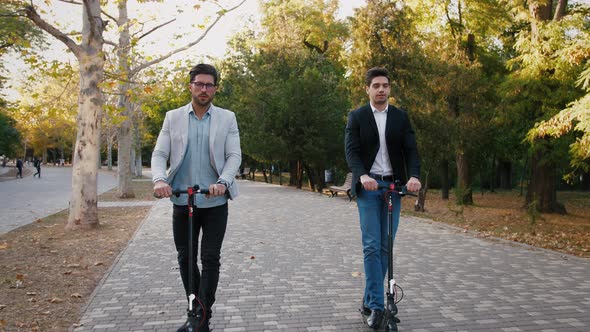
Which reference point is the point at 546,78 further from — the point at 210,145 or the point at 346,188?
the point at 210,145

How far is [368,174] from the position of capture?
4523mm

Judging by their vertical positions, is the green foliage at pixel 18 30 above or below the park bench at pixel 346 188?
above

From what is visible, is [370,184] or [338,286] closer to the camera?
[370,184]

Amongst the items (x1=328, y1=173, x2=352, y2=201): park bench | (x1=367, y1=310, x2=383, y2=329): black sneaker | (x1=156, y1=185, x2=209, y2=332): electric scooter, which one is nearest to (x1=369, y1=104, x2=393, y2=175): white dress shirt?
(x1=367, y1=310, x2=383, y2=329): black sneaker

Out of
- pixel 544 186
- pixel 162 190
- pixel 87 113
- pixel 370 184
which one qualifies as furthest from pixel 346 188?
pixel 162 190

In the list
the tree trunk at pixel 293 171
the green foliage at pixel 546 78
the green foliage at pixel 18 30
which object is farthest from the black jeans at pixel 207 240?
the tree trunk at pixel 293 171

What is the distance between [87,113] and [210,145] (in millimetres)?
7508

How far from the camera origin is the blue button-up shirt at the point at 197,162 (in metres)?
4.06

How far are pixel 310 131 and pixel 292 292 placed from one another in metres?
19.4

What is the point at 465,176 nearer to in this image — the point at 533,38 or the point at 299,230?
the point at 533,38

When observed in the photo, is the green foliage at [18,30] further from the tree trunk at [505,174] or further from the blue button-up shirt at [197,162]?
the tree trunk at [505,174]

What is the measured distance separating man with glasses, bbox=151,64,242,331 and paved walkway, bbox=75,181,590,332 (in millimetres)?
867

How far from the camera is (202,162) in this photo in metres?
4.07

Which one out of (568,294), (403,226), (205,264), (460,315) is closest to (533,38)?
(403,226)
